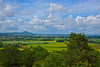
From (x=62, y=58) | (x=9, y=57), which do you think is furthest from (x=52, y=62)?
(x=9, y=57)

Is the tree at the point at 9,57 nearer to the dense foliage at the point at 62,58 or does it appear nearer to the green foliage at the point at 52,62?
the dense foliage at the point at 62,58

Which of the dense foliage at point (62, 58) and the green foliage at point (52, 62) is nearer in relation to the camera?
the green foliage at point (52, 62)

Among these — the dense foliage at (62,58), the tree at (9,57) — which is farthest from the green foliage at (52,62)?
the tree at (9,57)

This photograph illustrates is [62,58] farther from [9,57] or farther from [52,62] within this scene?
[9,57]

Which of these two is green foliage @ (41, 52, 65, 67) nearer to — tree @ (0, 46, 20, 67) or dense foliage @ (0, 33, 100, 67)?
dense foliage @ (0, 33, 100, 67)

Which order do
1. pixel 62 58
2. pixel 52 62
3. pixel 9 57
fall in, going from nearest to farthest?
pixel 52 62 < pixel 62 58 < pixel 9 57

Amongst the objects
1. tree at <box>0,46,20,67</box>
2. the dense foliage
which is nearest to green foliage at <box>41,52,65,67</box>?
the dense foliage

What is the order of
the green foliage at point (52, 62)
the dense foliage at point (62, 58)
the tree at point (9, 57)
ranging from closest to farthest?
the green foliage at point (52, 62) → the dense foliage at point (62, 58) → the tree at point (9, 57)

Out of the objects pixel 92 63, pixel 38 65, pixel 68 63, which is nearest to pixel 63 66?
pixel 68 63

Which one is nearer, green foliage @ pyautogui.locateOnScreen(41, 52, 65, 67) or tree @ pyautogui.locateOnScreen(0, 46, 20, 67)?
green foliage @ pyautogui.locateOnScreen(41, 52, 65, 67)

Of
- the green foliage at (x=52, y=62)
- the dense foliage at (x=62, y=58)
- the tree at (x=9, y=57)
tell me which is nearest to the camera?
the green foliage at (x=52, y=62)

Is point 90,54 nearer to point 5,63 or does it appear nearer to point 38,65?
point 38,65
